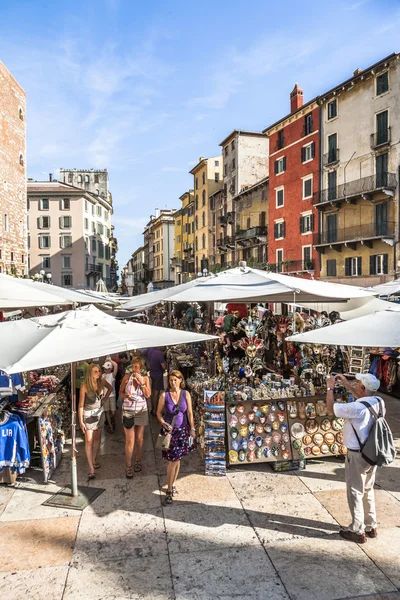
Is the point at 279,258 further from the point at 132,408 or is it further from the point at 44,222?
the point at 44,222

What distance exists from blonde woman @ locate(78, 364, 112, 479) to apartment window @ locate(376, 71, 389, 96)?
25.6m

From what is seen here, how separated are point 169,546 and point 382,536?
7.04ft

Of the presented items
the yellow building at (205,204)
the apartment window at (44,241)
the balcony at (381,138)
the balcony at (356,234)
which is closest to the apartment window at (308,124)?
the balcony at (381,138)

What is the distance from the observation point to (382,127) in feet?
81.9

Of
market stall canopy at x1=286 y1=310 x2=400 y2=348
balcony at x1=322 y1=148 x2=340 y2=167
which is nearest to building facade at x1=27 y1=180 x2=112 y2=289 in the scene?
balcony at x1=322 y1=148 x2=340 y2=167

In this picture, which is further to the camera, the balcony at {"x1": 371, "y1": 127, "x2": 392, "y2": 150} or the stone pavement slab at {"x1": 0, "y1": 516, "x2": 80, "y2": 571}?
the balcony at {"x1": 371, "y1": 127, "x2": 392, "y2": 150}

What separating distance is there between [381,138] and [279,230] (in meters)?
10.5

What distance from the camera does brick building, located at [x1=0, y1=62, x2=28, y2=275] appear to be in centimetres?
2750

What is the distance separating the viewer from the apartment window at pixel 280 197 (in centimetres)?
3312

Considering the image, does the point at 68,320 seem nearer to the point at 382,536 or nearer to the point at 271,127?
the point at 382,536

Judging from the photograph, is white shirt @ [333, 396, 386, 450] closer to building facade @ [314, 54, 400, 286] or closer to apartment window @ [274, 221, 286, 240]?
building facade @ [314, 54, 400, 286]

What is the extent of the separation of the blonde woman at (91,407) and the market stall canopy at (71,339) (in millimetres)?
712

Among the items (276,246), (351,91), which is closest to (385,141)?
(351,91)

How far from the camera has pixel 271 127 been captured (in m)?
34.0
